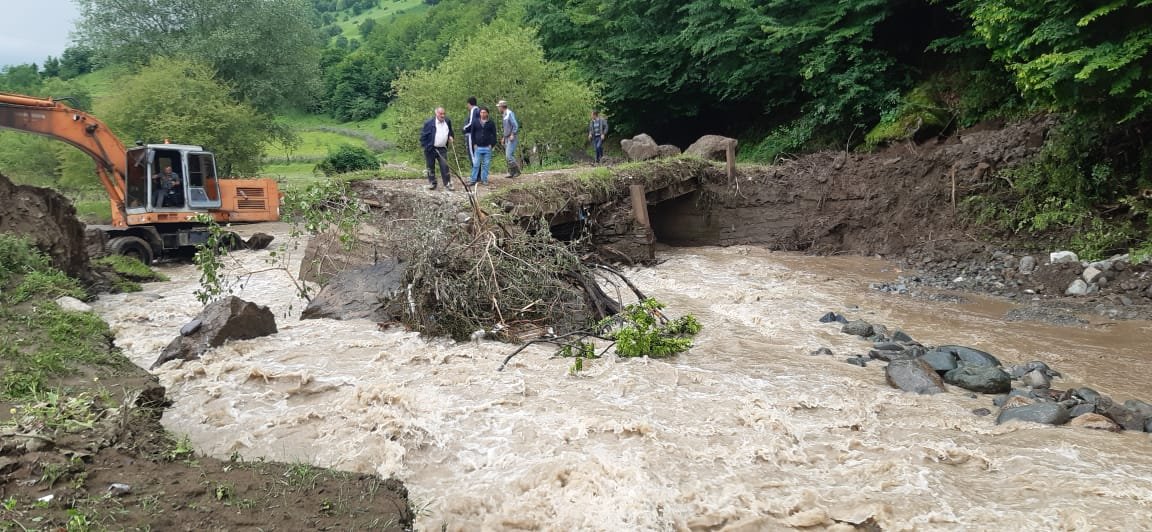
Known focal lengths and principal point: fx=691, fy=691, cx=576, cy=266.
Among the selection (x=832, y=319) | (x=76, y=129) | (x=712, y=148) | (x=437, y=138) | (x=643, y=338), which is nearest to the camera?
(x=643, y=338)

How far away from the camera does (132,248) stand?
15.4 meters

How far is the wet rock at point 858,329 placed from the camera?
929 cm

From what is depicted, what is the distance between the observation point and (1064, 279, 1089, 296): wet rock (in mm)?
10984

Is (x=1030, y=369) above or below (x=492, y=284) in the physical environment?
below

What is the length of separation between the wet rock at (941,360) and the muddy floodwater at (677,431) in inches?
22.5

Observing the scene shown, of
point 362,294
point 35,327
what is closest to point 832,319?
point 362,294

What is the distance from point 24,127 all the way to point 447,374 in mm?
12001

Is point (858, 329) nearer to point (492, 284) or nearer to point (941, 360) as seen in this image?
point (941, 360)

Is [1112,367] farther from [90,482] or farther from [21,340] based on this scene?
[21,340]

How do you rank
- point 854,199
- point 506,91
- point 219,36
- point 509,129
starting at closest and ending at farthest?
1. point 509,129
2. point 854,199
3. point 506,91
4. point 219,36

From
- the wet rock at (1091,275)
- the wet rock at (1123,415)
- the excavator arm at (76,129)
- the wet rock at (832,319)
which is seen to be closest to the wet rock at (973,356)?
the wet rock at (1123,415)

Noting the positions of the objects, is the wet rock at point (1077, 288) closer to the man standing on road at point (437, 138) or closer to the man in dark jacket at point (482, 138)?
the man in dark jacket at point (482, 138)

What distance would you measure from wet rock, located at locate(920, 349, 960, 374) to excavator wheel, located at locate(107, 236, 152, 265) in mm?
15547

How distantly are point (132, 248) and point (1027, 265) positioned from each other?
18.1 metres
